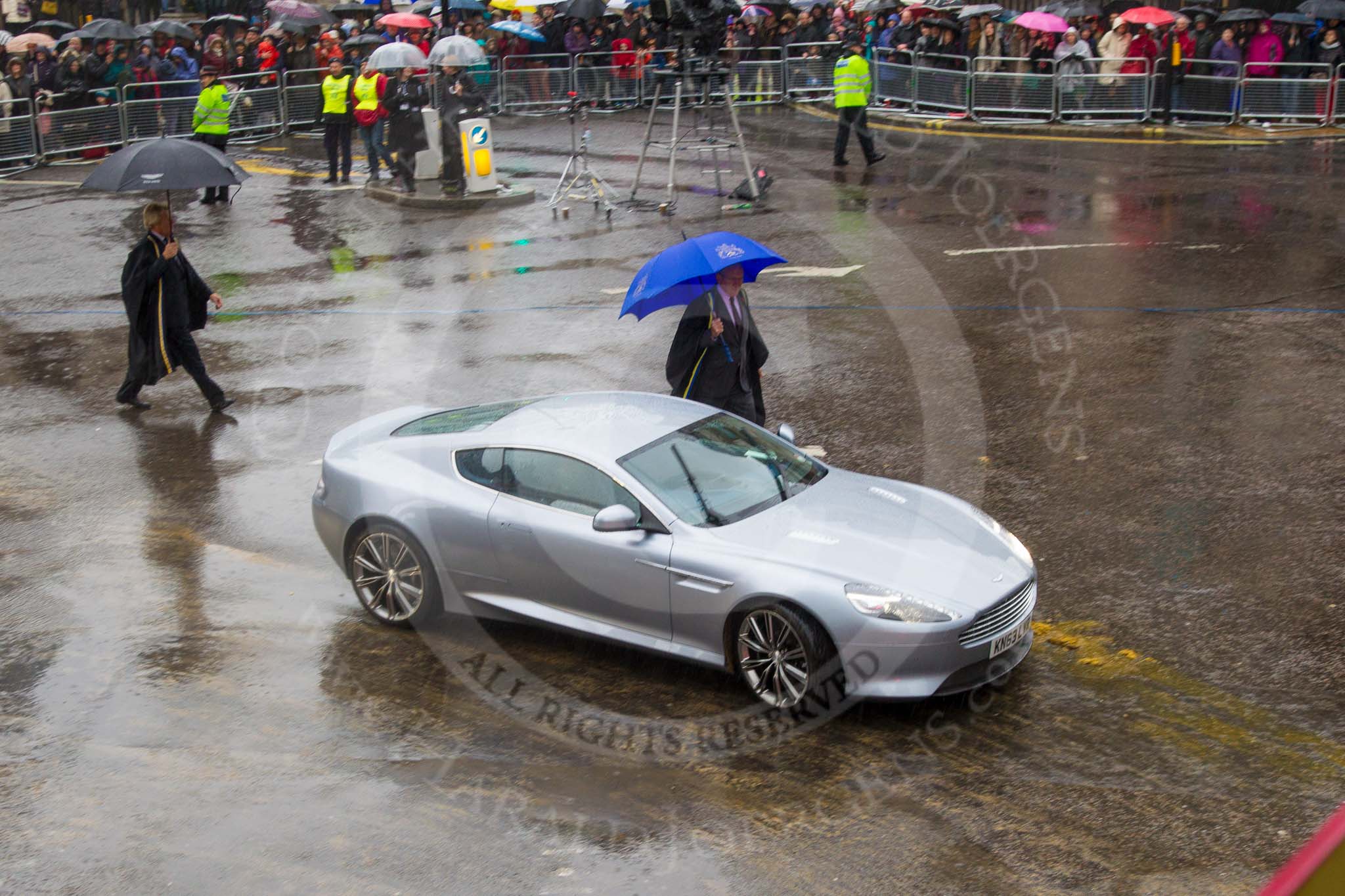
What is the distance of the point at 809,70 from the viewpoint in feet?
105

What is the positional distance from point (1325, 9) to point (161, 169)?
67.2 ft

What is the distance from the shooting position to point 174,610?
8.72 meters

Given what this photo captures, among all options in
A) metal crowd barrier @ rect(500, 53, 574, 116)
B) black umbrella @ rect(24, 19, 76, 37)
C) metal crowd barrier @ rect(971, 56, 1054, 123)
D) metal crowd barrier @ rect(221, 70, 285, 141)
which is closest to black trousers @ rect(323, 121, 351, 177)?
metal crowd barrier @ rect(221, 70, 285, 141)

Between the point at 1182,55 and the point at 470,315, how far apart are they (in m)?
16.1

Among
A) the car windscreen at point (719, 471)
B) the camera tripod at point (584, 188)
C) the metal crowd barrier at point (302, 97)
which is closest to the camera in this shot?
the car windscreen at point (719, 471)

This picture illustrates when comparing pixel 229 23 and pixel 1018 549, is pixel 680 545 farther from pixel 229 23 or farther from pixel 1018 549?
pixel 229 23

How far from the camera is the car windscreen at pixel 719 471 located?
25.3 feet

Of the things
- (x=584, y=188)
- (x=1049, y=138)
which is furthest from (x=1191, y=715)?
(x=1049, y=138)

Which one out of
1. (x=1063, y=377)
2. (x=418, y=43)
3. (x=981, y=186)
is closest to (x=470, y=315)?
(x=1063, y=377)

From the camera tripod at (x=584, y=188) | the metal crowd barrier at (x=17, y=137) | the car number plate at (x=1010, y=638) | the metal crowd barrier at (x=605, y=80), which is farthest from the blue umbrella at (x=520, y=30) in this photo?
the car number plate at (x=1010, y=638)

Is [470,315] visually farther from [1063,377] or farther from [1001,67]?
[1001,67]

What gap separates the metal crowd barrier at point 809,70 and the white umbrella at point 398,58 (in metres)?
11.6

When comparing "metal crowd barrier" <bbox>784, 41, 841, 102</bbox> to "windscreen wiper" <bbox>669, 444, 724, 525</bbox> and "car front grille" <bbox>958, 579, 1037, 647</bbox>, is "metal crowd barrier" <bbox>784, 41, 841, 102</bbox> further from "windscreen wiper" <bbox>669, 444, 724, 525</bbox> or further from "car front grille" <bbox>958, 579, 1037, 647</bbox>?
"car front grille" <bbox>958, 579, 1037, 647</bbox>

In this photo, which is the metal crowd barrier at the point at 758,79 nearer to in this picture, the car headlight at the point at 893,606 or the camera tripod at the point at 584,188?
the camera tripod at the point at 584,188
